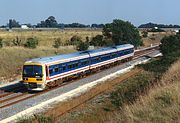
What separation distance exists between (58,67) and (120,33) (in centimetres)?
5044

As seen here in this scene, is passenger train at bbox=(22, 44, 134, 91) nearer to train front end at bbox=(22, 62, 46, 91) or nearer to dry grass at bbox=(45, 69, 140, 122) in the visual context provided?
train front end at bbox=(22, 62, 46, 91)

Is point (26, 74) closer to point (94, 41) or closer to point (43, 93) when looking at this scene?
point (43, 93)

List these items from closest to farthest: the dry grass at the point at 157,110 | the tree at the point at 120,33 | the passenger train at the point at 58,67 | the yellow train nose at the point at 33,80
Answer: the dry grass at the point at 157,110, the yellow train nose at the point at 33,80, the passenger train at the point at 58,67, the tree at the point at 120,33

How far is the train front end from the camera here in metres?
25.5

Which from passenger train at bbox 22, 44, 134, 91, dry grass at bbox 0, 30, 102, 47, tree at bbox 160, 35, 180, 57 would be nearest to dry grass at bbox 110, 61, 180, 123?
passenger train at bbox 22, 44, 134, 91

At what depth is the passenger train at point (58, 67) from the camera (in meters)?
25.6

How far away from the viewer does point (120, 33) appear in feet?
254

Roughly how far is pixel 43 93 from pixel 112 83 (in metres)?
5.99

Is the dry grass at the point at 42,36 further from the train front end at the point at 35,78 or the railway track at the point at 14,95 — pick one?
the train front end at the point at 35,78

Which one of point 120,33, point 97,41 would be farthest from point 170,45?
point 120,33

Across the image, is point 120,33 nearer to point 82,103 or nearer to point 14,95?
point 14,95

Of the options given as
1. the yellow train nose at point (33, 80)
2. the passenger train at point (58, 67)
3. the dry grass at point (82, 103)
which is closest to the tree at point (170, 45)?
the passenger train at point (58, 67)

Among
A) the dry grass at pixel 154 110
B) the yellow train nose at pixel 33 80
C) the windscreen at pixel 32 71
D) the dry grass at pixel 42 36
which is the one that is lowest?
the dry grass at pixel 42 36

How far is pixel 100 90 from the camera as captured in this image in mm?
25891
